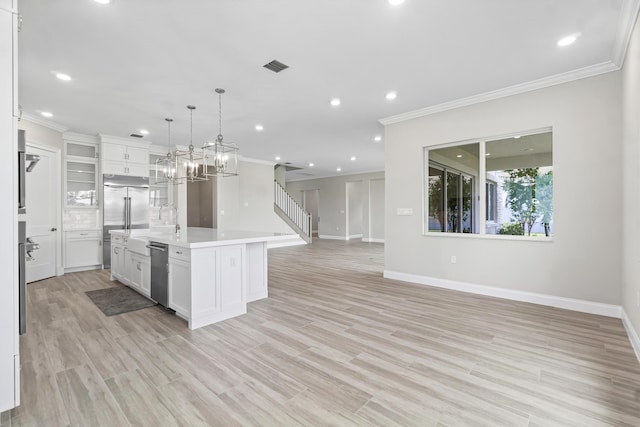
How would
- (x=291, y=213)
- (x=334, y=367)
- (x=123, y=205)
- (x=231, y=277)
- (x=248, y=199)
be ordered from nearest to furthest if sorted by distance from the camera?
(x=334, y=367)
(x=231, y=277)
(x=123, y=205)
(x=248, y=199)
(x=291, y=213)

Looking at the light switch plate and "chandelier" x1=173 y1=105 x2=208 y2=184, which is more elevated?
"chandelier" x1=173 y1=105 x2=208 y2=184

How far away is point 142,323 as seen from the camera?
3275 mm

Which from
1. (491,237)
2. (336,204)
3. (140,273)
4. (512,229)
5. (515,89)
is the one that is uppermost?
(515,89)

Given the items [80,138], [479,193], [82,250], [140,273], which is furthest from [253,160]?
[479,193]

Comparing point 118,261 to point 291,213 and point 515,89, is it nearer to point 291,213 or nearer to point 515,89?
point 515,89

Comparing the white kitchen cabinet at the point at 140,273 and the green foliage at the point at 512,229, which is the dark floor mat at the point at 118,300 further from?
the green foliage at the point at 512,229

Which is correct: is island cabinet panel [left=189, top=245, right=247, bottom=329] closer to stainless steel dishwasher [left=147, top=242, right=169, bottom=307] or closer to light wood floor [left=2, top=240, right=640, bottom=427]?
light wood floor [left=2, top=240, right=640, bottom=427]

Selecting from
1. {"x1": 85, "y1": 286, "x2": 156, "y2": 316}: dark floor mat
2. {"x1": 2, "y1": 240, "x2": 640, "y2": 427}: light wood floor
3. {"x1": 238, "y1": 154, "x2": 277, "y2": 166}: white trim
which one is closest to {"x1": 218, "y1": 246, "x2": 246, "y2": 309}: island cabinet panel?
{"x1": 2, "y1": 240, "x2": 640, "y2": 427}: light wood floor

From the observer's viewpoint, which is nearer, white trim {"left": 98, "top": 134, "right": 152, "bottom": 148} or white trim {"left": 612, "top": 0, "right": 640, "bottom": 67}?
white trim {"left": 612, "top": 0, "right": 640, "bottom": 67}

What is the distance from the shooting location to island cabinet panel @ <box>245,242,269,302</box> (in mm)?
4055

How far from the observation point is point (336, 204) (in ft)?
42.7

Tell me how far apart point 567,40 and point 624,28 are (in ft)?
1.31

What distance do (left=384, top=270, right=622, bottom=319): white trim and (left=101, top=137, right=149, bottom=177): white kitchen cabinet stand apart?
242 inches

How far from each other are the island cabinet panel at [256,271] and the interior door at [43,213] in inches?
164
